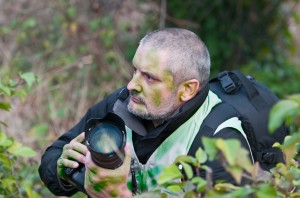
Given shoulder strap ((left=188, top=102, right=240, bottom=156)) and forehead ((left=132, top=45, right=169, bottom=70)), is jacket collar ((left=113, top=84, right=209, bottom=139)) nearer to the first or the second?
shoulder strap ((left=188, top=102, right=240, bottom=156))

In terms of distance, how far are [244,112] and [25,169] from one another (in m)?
1.51

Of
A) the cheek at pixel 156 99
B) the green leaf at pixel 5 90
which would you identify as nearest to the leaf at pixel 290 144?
the cheek at pixel 156 99

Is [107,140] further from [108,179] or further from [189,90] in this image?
[189,90]

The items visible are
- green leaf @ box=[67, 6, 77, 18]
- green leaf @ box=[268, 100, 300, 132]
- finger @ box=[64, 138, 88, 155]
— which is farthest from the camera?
green leaf @ box=[67, 6, 77, 18]

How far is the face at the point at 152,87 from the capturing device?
9.96 ft

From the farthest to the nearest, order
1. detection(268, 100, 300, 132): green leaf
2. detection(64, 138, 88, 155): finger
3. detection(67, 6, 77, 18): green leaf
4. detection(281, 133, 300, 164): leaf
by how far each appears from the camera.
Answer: detection(67, 6, 77, 18): green leaf → detection(64, 138, 88, 155): finger → detection(281, 133, 300, 164): leaf → detection(268, 100, 300, 132): green leaf

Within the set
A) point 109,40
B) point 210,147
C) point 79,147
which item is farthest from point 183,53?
point 109,40

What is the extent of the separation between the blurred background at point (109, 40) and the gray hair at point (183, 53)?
328 cm

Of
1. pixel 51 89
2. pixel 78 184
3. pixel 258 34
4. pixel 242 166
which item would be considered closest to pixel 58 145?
pixel 78 184

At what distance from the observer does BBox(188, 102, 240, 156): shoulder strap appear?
9.76ft

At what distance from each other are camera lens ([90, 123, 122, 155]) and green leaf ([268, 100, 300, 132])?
94 cm

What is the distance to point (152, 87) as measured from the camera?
3.05 meters

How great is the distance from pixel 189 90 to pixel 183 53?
0.54ft

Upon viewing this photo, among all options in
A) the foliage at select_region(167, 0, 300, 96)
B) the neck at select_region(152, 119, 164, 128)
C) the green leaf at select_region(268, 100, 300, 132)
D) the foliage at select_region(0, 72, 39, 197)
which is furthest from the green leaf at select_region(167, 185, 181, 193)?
the foliage at select_region(167, 0, 300, 96)
